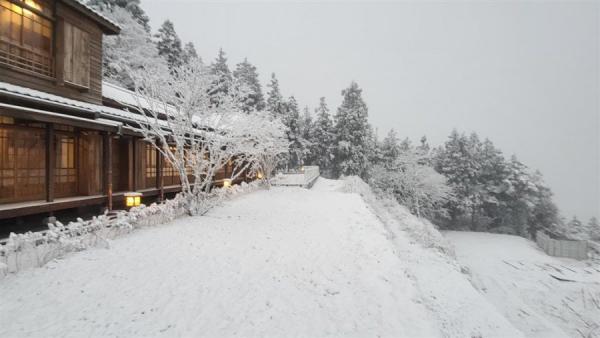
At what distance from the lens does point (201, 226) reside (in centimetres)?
902

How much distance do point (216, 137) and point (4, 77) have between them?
659cm

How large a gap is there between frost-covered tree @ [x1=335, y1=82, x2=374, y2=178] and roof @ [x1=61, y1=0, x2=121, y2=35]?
2726cm

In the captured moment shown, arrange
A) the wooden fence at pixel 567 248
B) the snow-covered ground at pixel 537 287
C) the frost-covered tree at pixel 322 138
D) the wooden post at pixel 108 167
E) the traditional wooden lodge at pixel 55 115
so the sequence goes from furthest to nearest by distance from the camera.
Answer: the frost-covered tree at pixel 322 138
the wooden fence at pixel 567 248
the snow-covered ground at pixel 537 287
the wooden post at pixel 108 167
the traditional wooden lodge at pixel 55 115

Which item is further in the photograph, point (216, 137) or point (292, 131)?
point (292, 131)

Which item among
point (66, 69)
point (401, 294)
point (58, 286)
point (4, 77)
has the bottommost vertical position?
point (401, 294)

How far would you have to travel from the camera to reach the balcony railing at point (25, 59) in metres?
8.91

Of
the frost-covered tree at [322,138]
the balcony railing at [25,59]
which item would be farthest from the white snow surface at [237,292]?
the frost-covered tree at [322,138]

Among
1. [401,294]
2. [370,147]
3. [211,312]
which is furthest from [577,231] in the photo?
[211,312]

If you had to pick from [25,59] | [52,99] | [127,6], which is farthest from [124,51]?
[52,99]

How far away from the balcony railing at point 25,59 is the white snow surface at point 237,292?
23.8ft

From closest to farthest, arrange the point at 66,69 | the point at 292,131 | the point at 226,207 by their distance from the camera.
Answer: the point at 66,69 < the point at 226,207 < the point at 292,131

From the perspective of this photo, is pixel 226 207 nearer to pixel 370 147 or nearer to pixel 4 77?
pixel 4 77

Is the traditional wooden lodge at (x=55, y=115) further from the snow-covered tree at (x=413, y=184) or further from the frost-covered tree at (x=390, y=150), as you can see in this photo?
the frost-covered tree at (x=390, y=150)

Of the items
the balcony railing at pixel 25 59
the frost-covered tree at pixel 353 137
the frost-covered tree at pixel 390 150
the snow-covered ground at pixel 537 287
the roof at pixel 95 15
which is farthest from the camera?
the frost-covered tree at pixel 390 150
